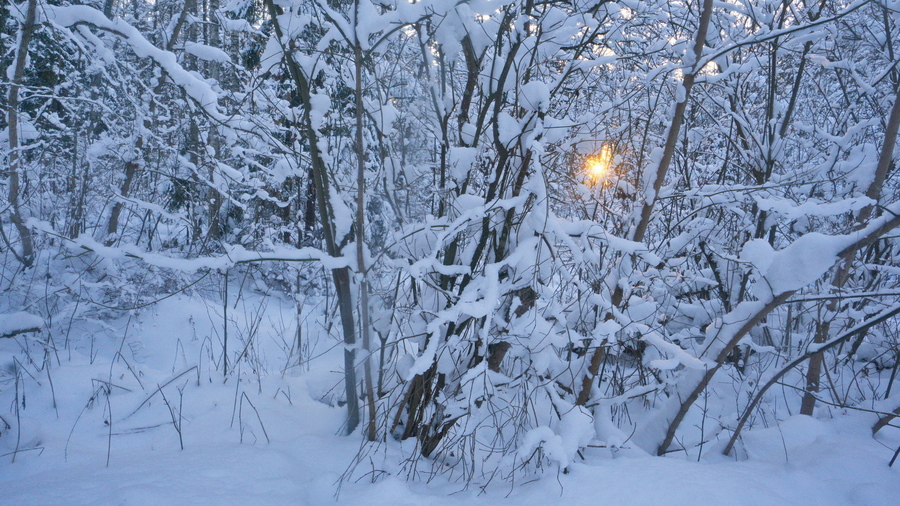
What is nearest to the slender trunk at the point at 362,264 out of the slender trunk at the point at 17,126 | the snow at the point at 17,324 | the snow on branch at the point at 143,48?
the snow on branch at the point at 143,48

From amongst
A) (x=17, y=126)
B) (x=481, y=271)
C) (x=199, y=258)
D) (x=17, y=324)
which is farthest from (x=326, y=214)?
(x=17, y=126)

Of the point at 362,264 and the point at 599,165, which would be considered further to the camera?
the point at 599,165

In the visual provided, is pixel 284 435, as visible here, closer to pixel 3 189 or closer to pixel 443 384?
pixel 443 384

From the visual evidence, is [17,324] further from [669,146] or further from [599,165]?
[669,146]

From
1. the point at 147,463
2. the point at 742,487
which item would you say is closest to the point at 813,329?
the point at 742,487

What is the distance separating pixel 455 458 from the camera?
235cm

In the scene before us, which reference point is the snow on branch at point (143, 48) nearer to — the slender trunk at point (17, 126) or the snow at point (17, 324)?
the snow at point (17, 324)

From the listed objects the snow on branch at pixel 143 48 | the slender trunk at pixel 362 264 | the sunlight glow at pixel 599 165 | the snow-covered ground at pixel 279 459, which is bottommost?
the snow-covered ground at pixel 279 459

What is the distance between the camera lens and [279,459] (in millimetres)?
2070

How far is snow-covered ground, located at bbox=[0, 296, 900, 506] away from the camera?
5.73ft

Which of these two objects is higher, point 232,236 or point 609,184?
point 609,184

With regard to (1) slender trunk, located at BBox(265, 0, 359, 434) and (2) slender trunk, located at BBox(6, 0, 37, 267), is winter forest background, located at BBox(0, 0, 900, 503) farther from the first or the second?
(2) slender trunk, located at BBox(6, 0, 37, 267)

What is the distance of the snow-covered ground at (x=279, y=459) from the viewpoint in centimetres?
175

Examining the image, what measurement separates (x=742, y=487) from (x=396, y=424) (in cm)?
146
